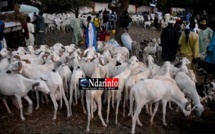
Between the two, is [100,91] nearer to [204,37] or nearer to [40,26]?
[204,37]

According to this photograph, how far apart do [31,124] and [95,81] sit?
161cm

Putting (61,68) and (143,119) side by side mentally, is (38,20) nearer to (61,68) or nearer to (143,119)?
(61,68)

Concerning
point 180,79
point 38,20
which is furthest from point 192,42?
point 38,20

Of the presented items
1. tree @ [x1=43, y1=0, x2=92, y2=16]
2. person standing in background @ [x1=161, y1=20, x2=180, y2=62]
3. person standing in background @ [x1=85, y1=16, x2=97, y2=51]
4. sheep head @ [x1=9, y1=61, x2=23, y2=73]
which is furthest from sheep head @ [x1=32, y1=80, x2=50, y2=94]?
tree @ [x1=43, y1=0, x2=92, y2=16]

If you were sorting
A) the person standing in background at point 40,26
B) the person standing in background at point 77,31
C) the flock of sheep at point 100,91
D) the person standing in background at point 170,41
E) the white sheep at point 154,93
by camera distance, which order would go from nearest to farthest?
the white sheep at point 154,93 < the flock of sheep at point 100,91 < the person standing in background at point 170,41 < the person standing in background at point 40,26 < the person standing in background at point 77,31

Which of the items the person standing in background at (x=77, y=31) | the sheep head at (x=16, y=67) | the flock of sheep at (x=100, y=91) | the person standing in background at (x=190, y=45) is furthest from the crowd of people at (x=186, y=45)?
the person standing in background at (x=77, y=31)

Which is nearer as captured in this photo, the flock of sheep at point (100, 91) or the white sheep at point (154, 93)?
the white sheep at point (154, 93)

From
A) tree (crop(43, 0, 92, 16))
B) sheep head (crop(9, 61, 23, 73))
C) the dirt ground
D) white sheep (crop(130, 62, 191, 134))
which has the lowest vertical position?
the dirt ground

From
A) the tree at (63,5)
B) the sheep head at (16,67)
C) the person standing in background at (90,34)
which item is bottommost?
the sheep head at (16,67)

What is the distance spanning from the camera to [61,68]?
732 cm

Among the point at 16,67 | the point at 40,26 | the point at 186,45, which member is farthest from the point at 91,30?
the point at 16,67

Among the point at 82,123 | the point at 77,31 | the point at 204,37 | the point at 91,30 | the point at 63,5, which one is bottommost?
the point at 82,123

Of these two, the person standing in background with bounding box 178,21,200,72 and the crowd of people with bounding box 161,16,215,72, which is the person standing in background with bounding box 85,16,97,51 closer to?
the crowd of people with bounding box 161,16,215,72

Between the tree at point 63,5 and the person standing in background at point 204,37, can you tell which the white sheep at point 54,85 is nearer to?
the person standing in background at point 204,37
